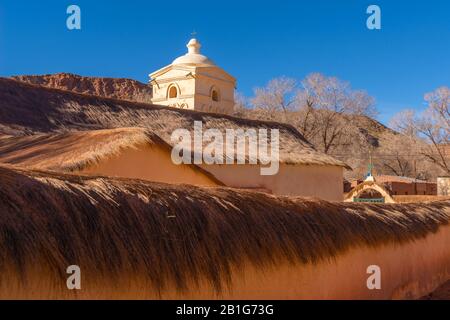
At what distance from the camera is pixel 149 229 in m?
4.12

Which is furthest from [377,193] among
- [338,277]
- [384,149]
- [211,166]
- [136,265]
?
[384,149]

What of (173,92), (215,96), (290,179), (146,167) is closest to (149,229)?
(146,167)

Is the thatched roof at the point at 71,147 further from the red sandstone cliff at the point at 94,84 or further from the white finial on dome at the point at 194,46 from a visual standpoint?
the red sandstone cliff at the point at 94,84


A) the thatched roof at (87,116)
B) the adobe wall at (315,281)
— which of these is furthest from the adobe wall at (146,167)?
the adobe wall at (315,281)

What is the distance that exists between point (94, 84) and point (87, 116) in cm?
6438

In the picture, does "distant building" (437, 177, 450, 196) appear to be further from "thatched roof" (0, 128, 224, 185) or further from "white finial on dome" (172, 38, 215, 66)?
"thatched roof" (0, 128, 224, 185)

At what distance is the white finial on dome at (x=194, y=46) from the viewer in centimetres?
3316

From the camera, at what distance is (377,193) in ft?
74.5

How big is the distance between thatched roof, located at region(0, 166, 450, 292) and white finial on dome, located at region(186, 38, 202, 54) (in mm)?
27996

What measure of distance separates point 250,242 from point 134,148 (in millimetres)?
6043

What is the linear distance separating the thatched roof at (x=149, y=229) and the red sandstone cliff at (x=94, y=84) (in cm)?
6720

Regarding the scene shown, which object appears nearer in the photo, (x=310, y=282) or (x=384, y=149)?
(x=310, y=282)

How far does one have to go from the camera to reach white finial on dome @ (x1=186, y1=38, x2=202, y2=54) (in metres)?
33.2
